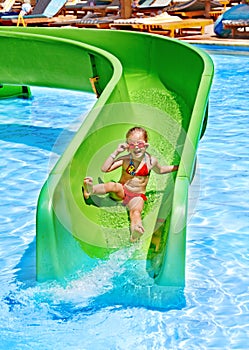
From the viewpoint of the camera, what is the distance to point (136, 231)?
354cm

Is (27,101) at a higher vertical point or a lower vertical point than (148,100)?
lower

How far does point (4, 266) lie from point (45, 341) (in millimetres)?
845

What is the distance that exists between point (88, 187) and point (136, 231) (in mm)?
378

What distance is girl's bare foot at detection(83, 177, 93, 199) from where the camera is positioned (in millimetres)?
3543

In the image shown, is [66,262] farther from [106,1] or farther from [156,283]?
[106,1]

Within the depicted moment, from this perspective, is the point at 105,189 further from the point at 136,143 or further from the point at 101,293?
the point at 101,293

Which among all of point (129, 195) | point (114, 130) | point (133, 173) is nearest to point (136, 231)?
point (129, 195)

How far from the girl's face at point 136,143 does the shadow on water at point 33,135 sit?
7.55 ft

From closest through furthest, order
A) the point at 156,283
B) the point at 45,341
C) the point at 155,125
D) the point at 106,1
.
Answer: the point at 45,341 < the point at 156,283 < the point at 155,125 < the point at 106,1

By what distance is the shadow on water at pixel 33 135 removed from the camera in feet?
20.1

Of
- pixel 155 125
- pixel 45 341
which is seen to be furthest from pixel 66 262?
pixel 155 125

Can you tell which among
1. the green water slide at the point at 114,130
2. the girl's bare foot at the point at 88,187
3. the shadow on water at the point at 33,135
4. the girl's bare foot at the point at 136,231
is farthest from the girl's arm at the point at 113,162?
the shadow on water at the point at 33,135

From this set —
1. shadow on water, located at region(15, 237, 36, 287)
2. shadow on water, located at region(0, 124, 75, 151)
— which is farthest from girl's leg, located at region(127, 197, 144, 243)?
shadow on water, located at region(0, 124, 75, 151)

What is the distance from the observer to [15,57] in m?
6.24
